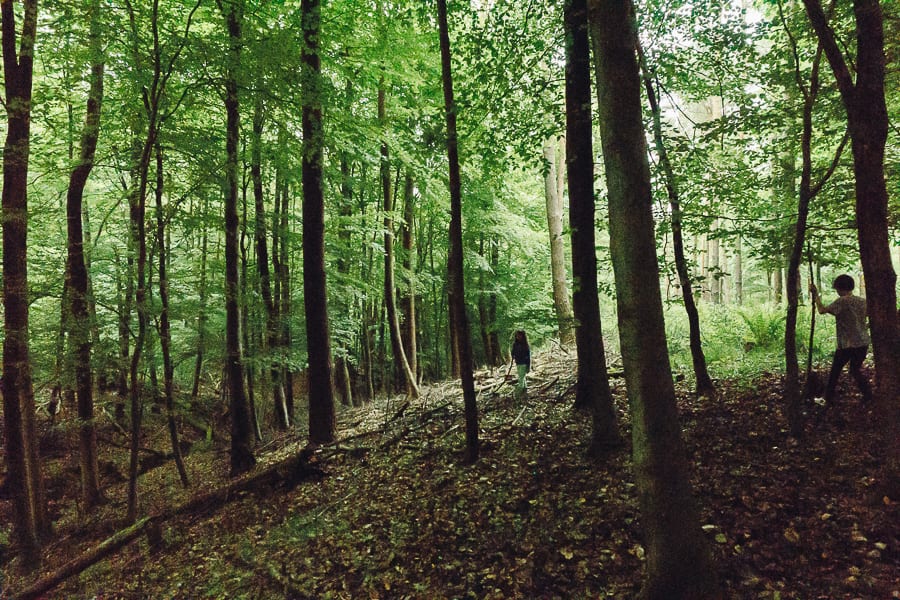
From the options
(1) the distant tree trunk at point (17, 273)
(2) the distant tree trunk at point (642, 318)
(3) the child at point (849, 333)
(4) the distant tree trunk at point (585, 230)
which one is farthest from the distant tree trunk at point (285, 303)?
(3) the child at point (849, 333)

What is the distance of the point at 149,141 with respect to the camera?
6.83m

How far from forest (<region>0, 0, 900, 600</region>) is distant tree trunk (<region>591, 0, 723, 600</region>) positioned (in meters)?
0.02

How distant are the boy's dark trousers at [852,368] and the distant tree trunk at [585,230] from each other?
2.85m

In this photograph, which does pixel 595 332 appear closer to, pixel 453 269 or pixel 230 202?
pixel 453 269

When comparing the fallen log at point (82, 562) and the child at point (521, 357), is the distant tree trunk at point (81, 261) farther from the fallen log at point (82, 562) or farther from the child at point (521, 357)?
the child at point (521, 357)

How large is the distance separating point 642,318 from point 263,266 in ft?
37.4

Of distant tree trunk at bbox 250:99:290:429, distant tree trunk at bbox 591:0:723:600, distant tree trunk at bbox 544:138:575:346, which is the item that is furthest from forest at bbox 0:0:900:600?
distant tree trunk at bbox 544:138:575:346

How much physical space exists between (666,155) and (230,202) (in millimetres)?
8374

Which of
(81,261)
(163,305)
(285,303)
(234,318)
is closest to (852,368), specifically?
(234,318)

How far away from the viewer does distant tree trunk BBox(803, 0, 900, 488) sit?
3.47 meters

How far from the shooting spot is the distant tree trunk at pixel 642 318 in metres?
2.81

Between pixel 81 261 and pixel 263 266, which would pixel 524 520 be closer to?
pixel 81 261

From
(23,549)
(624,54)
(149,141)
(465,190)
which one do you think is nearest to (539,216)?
(465,190)

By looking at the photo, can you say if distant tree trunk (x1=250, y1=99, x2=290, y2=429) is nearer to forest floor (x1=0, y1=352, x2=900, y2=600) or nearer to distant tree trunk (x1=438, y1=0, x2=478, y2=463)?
distant tree trunk (x1=438, y1=0, x2=478, y2=463)
